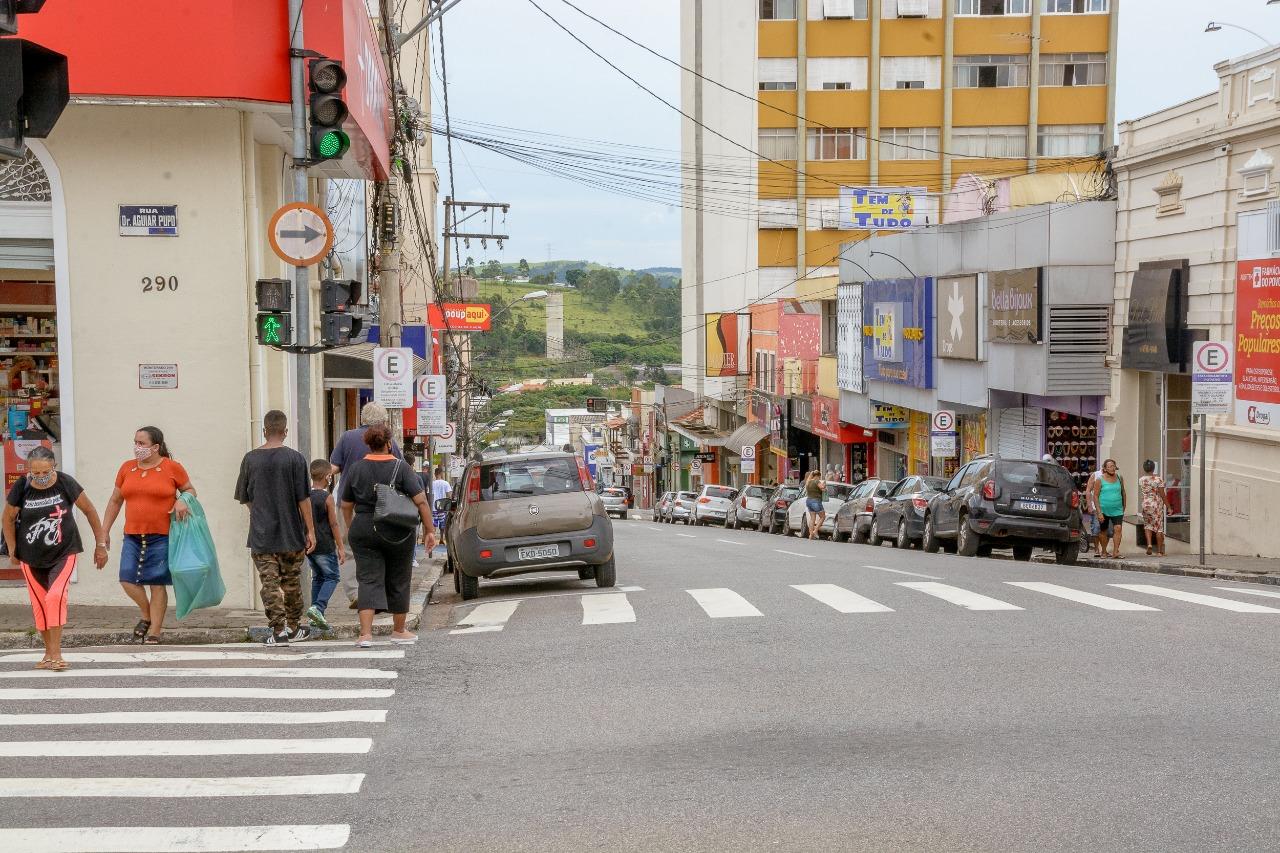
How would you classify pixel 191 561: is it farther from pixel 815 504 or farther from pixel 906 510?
pixel 815 504

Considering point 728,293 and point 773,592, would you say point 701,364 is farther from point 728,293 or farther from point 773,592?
point 773,592

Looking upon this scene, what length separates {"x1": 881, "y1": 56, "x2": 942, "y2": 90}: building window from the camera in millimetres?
71188

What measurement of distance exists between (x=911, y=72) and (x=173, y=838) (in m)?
69.3

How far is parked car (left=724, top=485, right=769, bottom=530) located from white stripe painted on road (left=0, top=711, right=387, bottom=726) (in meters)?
37.3

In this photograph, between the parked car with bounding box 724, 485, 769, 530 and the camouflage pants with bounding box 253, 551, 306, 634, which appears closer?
the camouflage pants with bounding box 253, 551, 306, 634

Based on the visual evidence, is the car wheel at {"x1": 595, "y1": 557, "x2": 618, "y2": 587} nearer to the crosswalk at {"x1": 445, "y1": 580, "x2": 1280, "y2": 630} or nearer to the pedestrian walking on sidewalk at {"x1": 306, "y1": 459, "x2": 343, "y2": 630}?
the crosswalk at {"x1": 445, "y1": 580, "x2": 1280, "y2": 630}

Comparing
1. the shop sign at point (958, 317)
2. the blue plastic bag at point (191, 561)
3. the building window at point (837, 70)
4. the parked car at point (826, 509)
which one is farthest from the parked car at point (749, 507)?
the blue plastic bag at point (191, 561)

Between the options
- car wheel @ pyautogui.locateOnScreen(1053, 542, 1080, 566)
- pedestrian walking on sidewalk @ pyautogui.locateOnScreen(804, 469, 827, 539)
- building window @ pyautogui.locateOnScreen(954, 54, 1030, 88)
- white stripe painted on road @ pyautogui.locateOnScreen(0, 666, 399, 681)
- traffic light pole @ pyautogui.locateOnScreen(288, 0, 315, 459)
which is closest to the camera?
white stripe painted on road @ pyautogui.locateOnScreen(0, 666, 399, 681)

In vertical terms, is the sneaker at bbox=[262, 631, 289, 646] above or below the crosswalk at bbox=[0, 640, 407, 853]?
below

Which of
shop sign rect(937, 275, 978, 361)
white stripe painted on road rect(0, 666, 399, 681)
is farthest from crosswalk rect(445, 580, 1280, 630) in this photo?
shop sign rect(937, 275, 978, 361)

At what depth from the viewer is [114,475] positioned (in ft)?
45.1

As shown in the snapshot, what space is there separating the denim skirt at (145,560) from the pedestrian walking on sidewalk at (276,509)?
71 cm

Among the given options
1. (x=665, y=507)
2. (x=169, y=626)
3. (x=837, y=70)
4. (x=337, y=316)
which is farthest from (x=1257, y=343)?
(x=837, y=70)

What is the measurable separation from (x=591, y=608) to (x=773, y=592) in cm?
213
